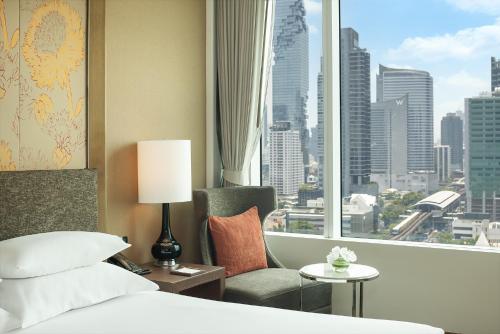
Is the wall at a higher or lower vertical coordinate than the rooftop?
lower

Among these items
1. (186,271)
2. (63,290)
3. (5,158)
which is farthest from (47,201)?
(186,271)

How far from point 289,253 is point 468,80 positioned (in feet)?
5.24

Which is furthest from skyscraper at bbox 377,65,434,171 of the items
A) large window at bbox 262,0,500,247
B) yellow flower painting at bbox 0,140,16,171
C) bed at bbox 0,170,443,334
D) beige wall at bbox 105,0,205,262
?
yellow flower painting at bbox 0,140,16,171

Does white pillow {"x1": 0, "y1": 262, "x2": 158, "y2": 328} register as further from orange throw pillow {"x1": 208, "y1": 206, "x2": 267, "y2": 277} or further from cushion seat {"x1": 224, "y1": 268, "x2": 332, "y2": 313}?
orange throw pillow {"x1": 208, "y1": 206, "x2": 267, "y2": 277}

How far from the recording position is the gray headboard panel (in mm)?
2686

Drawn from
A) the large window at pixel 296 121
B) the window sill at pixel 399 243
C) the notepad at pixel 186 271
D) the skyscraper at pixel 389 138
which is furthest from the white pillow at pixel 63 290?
the skyscraper at pixel 389 138

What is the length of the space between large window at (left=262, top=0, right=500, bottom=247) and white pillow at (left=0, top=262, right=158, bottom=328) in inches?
69.0

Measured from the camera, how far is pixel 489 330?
3.45 metres

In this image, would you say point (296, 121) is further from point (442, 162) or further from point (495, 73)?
point (495, 73)

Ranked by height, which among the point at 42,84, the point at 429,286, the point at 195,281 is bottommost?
the point at 429,286

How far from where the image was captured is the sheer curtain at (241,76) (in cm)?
411

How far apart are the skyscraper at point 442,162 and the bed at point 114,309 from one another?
1609 millimetres

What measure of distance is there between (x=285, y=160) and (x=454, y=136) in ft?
Result: 3.84

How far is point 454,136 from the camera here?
12.2ft
